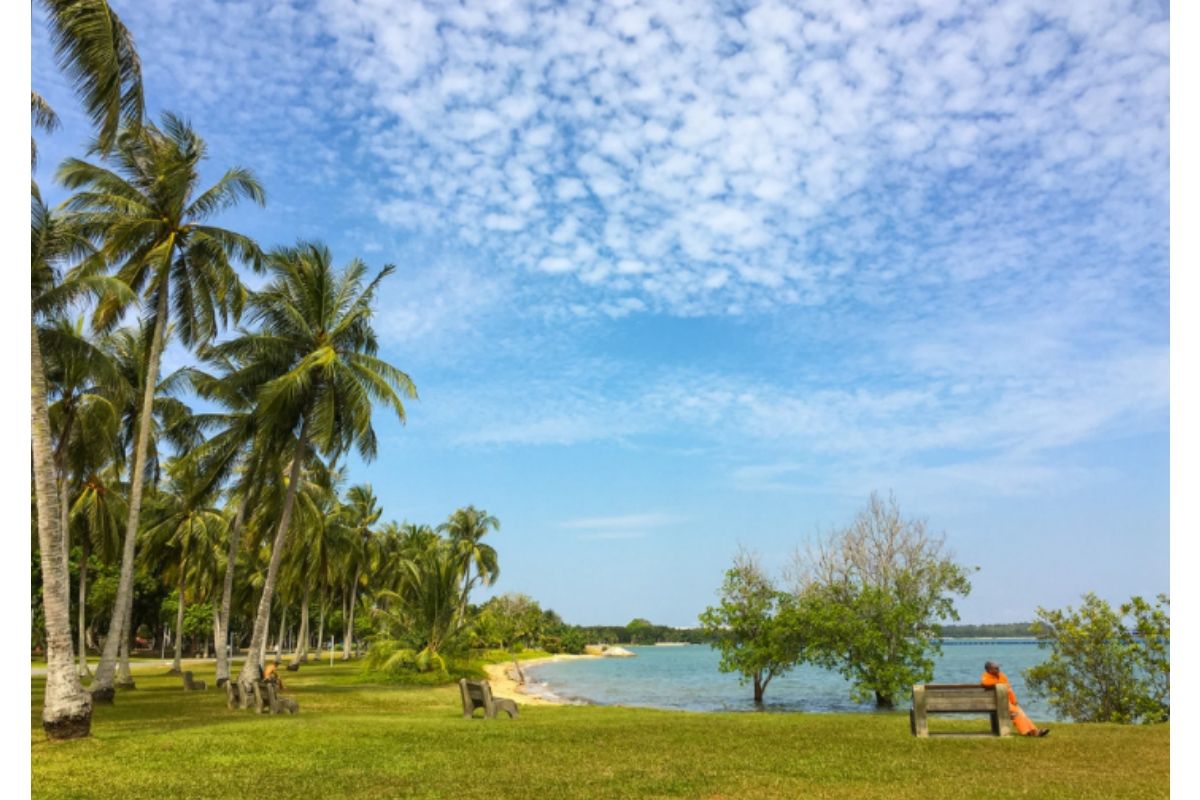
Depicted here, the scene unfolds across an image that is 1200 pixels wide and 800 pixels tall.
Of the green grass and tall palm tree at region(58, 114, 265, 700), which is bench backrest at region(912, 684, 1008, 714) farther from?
tall palm tree at region(58, 114, 265, 700)

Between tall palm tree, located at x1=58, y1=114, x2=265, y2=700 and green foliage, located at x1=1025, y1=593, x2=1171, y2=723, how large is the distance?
2340cm

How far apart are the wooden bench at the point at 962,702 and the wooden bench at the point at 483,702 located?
8.25 meters

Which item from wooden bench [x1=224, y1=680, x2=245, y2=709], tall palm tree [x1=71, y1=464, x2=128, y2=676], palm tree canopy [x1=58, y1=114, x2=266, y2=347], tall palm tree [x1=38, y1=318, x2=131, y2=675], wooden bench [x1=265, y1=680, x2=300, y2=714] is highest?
palm tree canopy [x1=58, y1=114, x2=266, y2=347]

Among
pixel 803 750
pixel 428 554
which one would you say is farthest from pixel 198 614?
pixel 803 750

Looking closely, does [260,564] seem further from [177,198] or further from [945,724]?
[945,724]

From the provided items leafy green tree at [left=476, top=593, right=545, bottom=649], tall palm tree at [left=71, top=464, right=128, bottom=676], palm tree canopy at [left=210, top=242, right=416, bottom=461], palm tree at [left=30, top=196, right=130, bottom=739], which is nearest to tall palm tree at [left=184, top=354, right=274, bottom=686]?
palm tree canopy at [left=210, top=242, right=416, bottom=461]

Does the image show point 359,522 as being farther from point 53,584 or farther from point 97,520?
point 53,584

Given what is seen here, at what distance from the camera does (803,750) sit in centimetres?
1177

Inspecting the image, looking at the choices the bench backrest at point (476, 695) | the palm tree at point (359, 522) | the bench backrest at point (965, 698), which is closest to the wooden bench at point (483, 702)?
the bench backrest at point (476, 695)

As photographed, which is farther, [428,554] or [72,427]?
[428,554]

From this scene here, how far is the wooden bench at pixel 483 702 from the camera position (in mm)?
17219

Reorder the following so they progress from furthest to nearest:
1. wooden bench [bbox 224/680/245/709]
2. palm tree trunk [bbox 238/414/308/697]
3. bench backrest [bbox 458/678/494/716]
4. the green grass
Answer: palm tree trunk [bbox 238/414/308/697] → wooden bench [bbox 224/680/245/709] → bench backrest [bbox 458/678/494/716] → the green grass

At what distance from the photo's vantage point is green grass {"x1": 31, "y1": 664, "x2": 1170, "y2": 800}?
8859 mm
